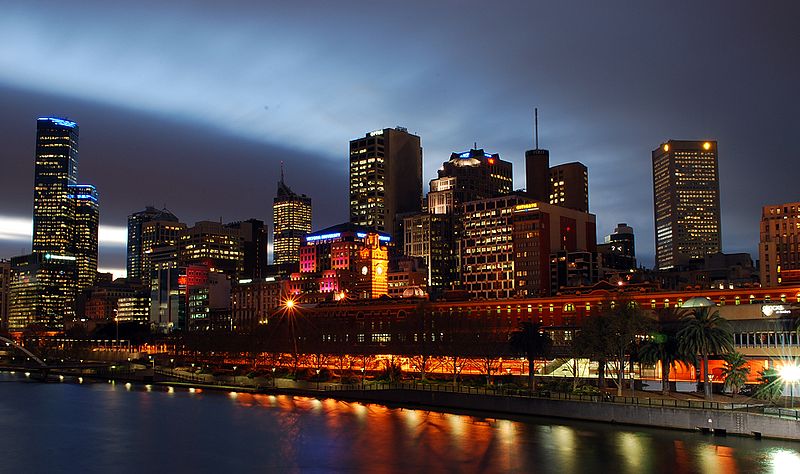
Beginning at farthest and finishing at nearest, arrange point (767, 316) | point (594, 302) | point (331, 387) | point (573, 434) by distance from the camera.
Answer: point (594, 302)
point (331, 387)
point (767, 316)
point (573, 434)

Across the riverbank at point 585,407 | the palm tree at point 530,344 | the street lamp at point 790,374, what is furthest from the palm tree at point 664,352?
the palm tree at point 530,344

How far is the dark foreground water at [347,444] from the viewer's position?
70500 millimetres

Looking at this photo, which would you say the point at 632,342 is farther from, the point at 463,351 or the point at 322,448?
the point at 322,448

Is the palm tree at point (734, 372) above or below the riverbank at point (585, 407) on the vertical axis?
above

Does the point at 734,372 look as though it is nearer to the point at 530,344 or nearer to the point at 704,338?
the point at 704,338

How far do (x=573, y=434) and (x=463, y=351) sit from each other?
52.3 metres

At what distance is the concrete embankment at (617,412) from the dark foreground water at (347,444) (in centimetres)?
159

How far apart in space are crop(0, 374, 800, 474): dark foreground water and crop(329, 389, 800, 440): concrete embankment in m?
1.59

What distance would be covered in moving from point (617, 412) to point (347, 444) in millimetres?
30551

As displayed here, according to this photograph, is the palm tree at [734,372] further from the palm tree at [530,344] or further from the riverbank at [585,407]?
the palm tree at [530,344]

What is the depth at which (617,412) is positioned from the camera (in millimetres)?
89688

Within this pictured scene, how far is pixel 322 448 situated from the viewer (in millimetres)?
79812

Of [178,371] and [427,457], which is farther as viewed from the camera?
[178,371]

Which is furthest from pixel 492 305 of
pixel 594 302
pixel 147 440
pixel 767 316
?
pixel 147 440
